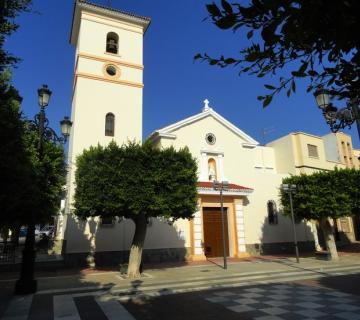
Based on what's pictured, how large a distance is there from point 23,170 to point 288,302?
320 inches

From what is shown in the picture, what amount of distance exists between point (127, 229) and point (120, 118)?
24.1ft

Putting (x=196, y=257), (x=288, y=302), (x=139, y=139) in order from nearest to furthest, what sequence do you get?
(x=288, y=302), (x=196, y=257), (x=139, y=139)

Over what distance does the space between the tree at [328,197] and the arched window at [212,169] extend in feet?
17.5

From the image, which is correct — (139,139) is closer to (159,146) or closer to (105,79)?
(159,146)

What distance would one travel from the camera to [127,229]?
1923cm

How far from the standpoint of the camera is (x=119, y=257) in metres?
18.7

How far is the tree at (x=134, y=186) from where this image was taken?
13.3 metres

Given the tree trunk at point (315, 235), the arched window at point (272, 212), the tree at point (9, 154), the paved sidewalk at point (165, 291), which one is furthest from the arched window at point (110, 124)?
the tree trunk at point (315, 235)

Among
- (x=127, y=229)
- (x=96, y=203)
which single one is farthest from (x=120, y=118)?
(x=96, y=203)

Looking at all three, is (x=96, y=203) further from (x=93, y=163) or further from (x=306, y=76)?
(x=306, y=76)

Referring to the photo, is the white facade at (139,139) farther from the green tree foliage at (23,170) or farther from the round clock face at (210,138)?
the green tree foliage at (23,170)

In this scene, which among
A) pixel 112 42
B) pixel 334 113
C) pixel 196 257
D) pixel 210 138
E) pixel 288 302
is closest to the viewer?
pixel 334 113

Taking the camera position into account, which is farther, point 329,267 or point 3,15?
A: point 329,267

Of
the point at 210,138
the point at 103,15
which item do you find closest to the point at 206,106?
the point at 210,138
